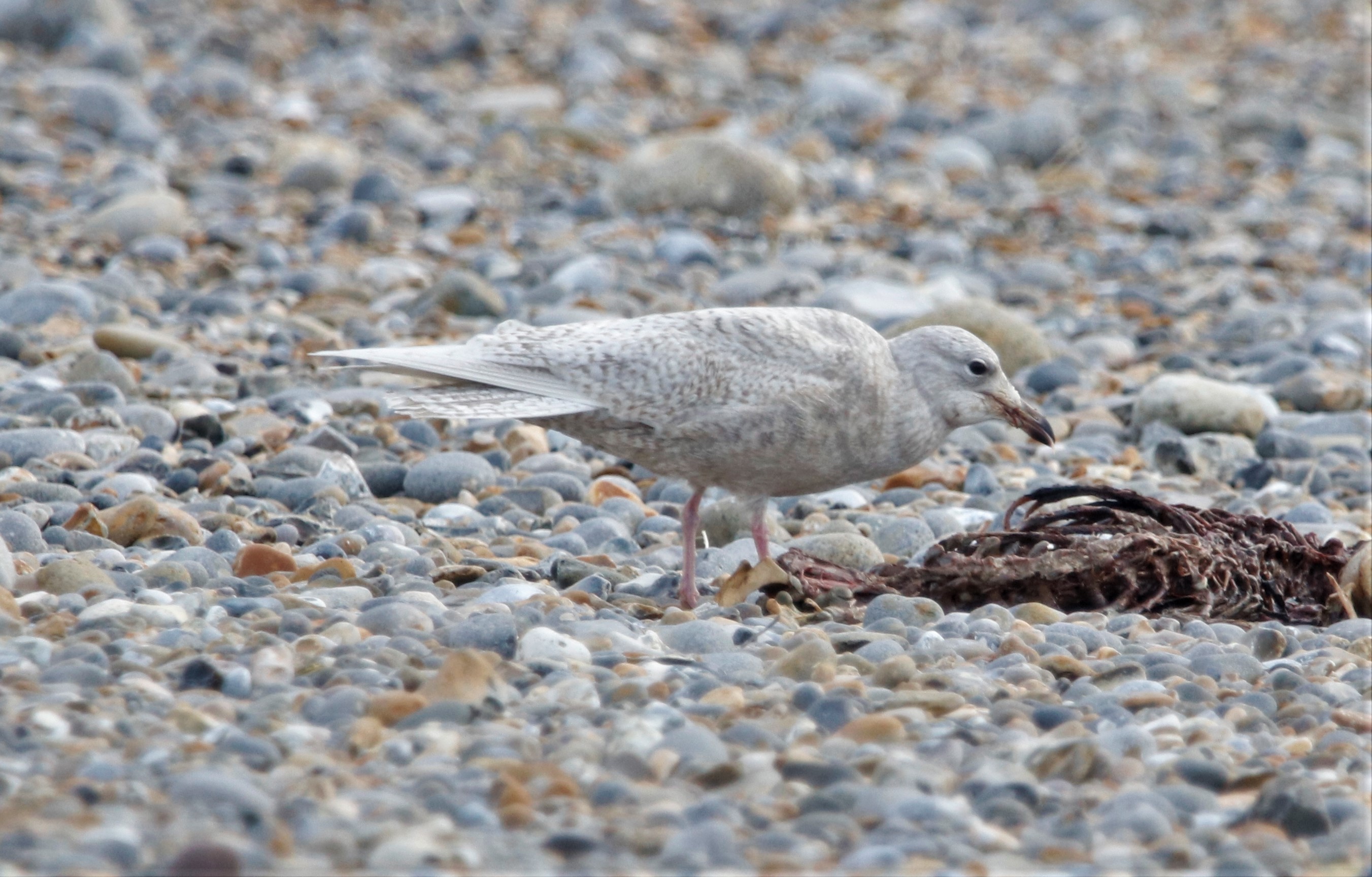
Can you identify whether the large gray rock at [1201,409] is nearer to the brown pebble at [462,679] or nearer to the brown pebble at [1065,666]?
the brown pebble at [1065,666]

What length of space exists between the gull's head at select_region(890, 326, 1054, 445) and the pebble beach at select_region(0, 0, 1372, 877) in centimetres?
65

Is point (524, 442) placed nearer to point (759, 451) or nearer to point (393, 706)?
point (759, 451)

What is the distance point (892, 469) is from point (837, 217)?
7078 mm

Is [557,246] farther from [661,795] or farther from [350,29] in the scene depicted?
[661,795]

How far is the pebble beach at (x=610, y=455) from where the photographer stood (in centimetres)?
335

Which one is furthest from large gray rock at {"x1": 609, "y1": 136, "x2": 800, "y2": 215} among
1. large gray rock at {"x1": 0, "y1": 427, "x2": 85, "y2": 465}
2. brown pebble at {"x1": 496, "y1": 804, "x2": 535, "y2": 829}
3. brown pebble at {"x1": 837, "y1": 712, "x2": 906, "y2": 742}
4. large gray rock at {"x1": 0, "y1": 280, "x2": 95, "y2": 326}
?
brown pebble at {"x1": 496, "y1": 804, "x2": 535, "y2": 829}

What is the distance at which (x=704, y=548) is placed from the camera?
5.83 m

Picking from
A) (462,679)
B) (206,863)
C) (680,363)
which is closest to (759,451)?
(680,363)

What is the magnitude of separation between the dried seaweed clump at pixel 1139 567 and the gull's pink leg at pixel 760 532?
37 centimetres

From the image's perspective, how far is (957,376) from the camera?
5246 millimetres

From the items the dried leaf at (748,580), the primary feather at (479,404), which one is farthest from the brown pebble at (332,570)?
the dried leaf at (748,580)

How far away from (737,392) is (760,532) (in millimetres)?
520

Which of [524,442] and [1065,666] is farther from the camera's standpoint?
[524,442]

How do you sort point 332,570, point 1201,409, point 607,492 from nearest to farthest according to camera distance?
point 332,570 < point 607,492 < point 1201,409
